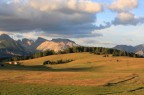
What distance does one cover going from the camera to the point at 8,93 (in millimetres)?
52656

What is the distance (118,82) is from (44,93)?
2835cm

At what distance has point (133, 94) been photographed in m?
54.8

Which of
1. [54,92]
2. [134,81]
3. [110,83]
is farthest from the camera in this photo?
[134,81]

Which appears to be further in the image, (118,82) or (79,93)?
(118,82)

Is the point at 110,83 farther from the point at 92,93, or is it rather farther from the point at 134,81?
the point at 92,93

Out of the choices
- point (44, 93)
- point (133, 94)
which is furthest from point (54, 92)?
point (133, 94)

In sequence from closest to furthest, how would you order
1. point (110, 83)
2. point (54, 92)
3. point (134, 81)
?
1. point (54, 92)
2. point (110, 83)
3. point (134, 81)

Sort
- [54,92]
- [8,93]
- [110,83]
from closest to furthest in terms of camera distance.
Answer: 1. [8,93]
2. [54,92]
3. [110,83]

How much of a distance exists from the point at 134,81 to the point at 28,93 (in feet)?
119

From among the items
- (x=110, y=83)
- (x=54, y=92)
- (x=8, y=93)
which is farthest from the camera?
(x=110, y=83)

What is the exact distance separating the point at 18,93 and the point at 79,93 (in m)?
9.40

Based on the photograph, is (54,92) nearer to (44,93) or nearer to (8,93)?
(44,93)

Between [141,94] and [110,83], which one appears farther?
[110,83]

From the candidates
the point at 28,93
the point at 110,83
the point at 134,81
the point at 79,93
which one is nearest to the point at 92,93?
the point at 79,93
